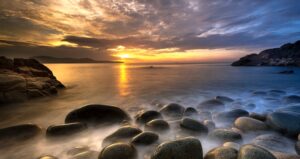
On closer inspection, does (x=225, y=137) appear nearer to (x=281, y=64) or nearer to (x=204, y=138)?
(x=204, y=138)

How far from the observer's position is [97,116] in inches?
237

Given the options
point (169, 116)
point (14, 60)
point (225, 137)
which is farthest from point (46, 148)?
point (14, 60)

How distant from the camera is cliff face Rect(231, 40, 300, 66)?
69519 millimetres

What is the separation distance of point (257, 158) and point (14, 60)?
16.5 meters

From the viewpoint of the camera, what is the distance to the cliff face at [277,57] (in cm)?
6952

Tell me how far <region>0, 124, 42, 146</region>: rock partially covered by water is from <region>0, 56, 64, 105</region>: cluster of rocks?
16.7 ft

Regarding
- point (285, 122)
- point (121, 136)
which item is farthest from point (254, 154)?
point (121, 136)

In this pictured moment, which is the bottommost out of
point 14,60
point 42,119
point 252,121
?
point 42,119

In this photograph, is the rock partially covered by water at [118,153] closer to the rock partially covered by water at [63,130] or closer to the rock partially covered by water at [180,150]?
the rock partially covered by water at [180,150]

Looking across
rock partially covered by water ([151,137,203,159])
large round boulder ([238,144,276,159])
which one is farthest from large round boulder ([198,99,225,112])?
rock partially covered by water ([151,137,203,159])

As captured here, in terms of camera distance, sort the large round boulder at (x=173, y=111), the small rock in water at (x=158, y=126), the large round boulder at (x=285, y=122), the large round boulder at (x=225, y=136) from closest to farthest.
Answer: the large round boulder at (x=225, y=136) < the large round boulder at (x=285, y=122) < the small rock in water at (x=158, y=126) < the large round boulder at (x=173, y=111)

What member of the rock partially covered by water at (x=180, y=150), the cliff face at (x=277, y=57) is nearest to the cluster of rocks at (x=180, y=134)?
the rock partially covered by water at (x=180, y=150)

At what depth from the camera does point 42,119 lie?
684cm

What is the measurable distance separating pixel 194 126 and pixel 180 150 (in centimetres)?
207
